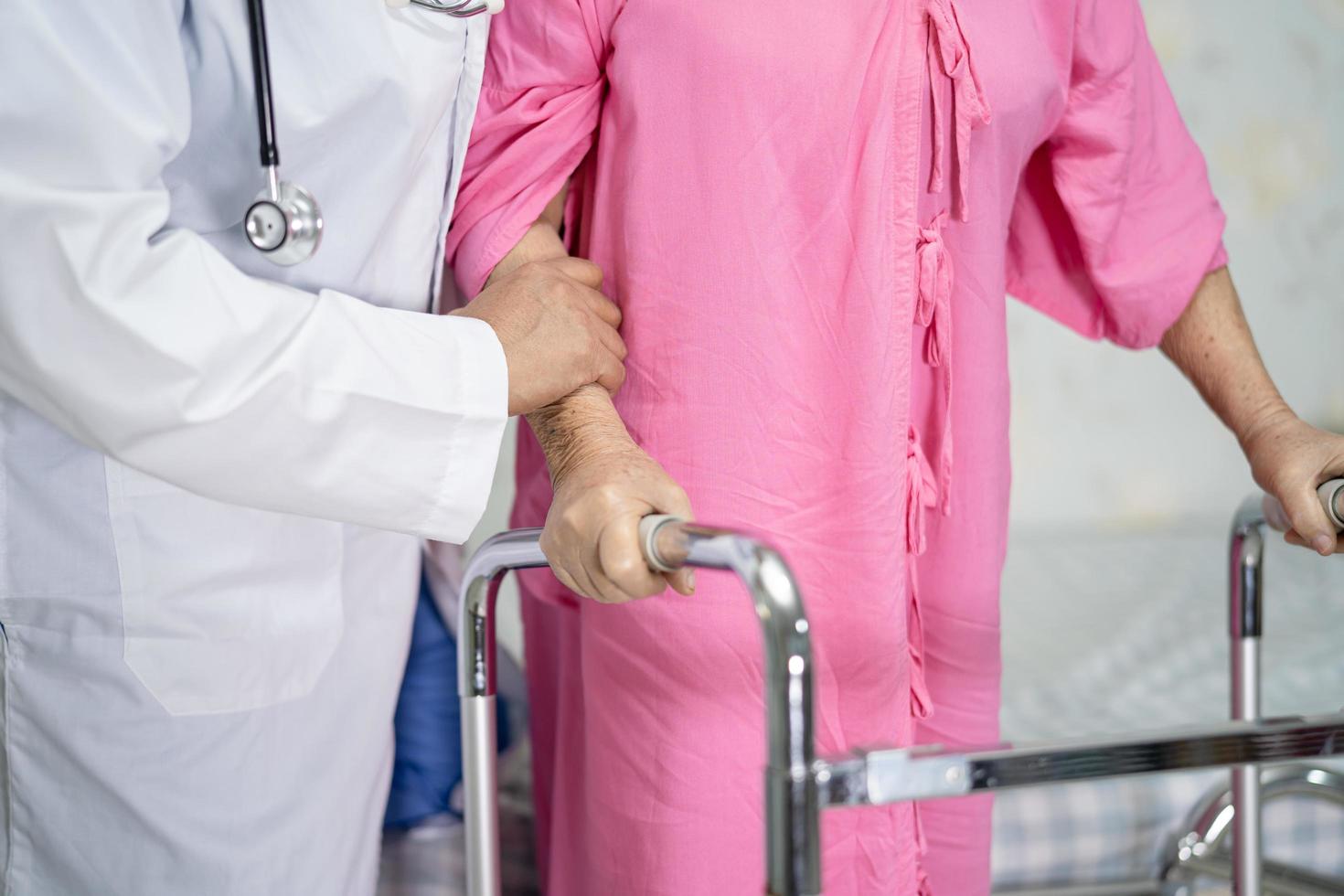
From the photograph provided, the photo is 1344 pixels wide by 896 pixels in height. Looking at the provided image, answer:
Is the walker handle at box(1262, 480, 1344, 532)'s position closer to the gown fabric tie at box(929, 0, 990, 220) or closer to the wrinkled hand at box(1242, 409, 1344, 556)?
the wrinkled hand at box(1242, 409, 1344, 556)

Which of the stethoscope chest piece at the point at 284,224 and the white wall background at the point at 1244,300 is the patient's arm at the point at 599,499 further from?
the white wall background at the point at 1244,300

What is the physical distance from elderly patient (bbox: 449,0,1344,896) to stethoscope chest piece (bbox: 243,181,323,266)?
0.17 metres

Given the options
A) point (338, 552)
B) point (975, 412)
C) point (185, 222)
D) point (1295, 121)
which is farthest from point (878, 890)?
point (1295, 121)

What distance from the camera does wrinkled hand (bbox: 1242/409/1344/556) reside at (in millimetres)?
1021

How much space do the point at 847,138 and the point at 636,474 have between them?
319 millimetres

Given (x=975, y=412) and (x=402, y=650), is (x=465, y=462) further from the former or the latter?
(x=975, y=412)

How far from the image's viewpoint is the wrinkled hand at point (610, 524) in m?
0.72

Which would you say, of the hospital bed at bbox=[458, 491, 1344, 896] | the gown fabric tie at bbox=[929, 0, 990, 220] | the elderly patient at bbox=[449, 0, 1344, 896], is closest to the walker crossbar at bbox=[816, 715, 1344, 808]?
the hospital bed at bbox=[458, 491, 1344, 896]

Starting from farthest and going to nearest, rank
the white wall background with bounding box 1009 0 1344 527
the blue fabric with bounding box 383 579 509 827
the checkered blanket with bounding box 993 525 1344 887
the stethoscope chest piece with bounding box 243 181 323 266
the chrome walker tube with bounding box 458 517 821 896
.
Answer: the white wall background with bounding box 1009 0 1344 527 → the checkered blanket with bounding box 993 525 1344 887 → the blue fabric with bounding box 383 579 509 827 → the stethoscope chest piece with bounding box 243 181 323 266 → the chrome walker tube with bounding box 458 517 821 896

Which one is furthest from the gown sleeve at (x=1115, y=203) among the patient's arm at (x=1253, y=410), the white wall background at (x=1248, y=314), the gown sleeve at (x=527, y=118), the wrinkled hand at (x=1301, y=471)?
the white wall background at (x=1248, y=314)

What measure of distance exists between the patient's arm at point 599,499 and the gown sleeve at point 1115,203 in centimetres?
54

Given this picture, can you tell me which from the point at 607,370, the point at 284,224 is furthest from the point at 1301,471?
the point at 284,224

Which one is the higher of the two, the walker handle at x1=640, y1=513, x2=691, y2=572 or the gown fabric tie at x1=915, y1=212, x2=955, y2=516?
the gown fabric tie at x1=915, y1=212, x2=955, y2=516

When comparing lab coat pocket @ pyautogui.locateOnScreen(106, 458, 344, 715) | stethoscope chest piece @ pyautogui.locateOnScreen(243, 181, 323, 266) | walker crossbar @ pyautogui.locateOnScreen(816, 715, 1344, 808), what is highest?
stethoscope chest piece @ pyautogui.locateOnScreen(243, 181, 323, 266)
